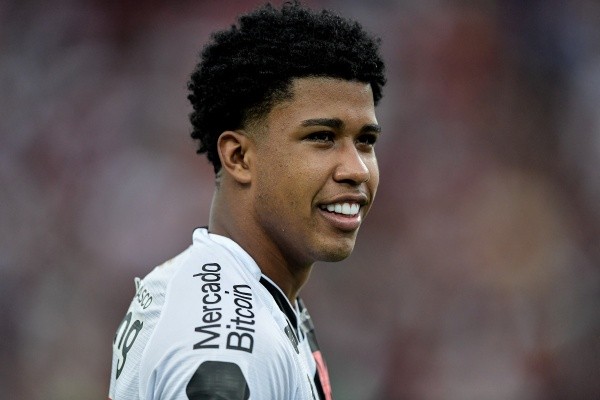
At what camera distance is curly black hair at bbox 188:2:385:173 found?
282 centimetres

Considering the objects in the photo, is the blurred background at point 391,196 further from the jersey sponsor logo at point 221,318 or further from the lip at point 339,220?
the jersey sponsor logo at point 221,318

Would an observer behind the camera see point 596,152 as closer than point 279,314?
No

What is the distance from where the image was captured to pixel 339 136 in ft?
9.27

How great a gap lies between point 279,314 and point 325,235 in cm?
33

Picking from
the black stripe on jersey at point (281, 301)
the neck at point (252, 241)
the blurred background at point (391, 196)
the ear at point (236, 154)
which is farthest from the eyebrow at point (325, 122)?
the blurred background at point (391, 196)

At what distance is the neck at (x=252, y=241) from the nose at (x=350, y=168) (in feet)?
1.13

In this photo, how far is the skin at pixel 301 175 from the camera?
9.08 feet

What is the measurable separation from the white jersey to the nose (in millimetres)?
411

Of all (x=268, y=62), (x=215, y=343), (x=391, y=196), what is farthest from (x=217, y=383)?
(x=391, y=196)

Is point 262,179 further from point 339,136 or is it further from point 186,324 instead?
point 186,324

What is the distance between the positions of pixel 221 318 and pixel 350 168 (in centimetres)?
73

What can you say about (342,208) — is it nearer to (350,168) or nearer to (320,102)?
(350,168)

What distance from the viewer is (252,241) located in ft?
9.43

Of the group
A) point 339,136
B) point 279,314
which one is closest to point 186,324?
point 279,314
